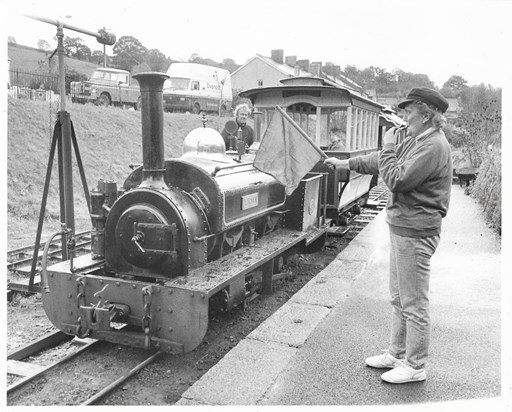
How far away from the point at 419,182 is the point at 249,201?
9.25 feet

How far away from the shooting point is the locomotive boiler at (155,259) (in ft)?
14.7

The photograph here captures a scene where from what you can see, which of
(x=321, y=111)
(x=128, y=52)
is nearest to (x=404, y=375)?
(x=321, y=111)

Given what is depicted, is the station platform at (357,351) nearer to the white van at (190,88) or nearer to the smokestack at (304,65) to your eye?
the smokestack at (304,65)

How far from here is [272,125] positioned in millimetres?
5844

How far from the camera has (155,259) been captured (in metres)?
4.81

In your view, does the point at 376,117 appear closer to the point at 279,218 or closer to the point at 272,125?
the point at 279,218

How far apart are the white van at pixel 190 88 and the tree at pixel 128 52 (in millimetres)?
1904

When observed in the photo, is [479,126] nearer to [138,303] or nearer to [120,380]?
[138,303]

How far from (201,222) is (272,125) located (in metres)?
1.50

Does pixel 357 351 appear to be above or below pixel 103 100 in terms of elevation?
below

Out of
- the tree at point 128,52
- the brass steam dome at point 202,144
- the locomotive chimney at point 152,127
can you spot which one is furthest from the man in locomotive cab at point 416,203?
A: the tree at point 128,52

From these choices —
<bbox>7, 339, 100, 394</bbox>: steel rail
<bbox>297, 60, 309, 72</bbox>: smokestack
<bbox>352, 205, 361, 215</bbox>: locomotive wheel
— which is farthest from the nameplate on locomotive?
<bbox>297, 60, 309, 72</bbox>: smokestack

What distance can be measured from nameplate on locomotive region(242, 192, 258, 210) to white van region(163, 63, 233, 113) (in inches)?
850

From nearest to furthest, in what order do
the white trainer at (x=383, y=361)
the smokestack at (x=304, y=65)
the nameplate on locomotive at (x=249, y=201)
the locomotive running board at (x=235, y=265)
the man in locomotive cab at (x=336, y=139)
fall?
the white trainer at (x=383, y=361)
the locomotive running board at (x=235, y=265)
the nameplate on locomotive at (x=249, y=201)
the man in locomotive cab at (x=336, y=139)
the smokestack at (x=304, y=65)
